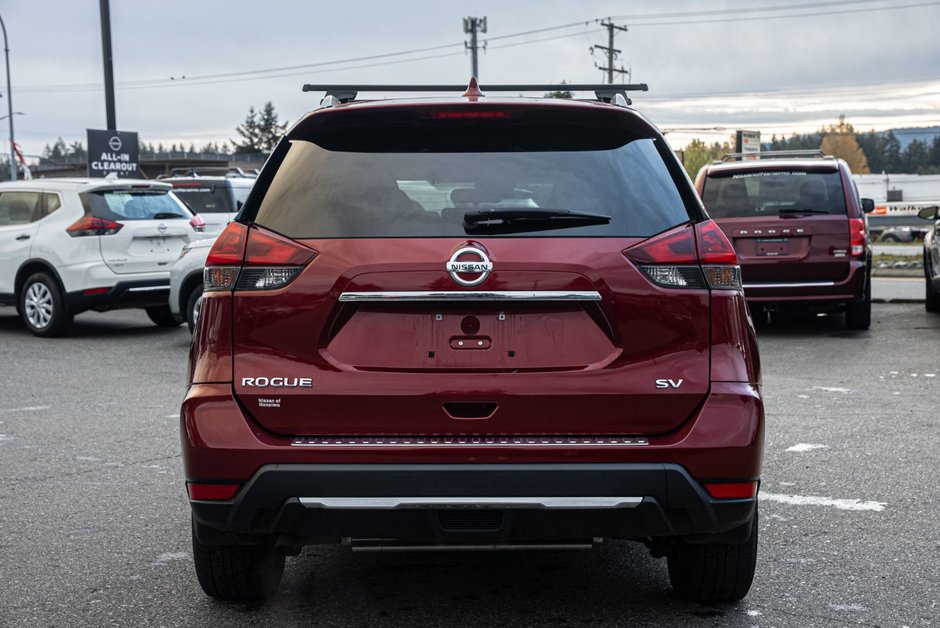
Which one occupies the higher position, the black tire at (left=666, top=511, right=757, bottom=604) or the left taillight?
the left taillight

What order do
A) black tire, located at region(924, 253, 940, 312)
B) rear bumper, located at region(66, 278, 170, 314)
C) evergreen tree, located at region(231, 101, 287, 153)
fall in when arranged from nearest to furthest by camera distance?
rear bumper, located at region(66, 278, 170, 314), black tire, located at region(924, 253, 940, 312), evergreen tree, located at region(231, 101, 287, 153)

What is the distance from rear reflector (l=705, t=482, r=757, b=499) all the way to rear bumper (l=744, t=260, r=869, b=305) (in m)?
9.64

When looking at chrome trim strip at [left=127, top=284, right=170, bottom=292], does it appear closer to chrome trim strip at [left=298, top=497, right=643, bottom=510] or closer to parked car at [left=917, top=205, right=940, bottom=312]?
parked car at [left=917, top=205, right=940, bottom=312]

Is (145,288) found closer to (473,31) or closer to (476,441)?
(476,441)

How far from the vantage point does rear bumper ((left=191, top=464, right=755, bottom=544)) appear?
360cm

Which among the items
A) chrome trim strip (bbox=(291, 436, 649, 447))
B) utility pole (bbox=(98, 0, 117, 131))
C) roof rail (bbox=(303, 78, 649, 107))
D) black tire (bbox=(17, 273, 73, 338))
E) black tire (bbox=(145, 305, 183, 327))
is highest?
utility pole (bbox=(98, 0, 117, 131))

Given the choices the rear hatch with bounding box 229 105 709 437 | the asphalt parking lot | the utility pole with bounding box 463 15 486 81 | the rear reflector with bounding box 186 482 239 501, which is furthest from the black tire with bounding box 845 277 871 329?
the utility pole with bounding box 463 15 486 81

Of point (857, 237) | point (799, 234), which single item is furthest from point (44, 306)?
point (857, 237)

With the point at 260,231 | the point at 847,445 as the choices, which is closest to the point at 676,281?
the point at 260,231

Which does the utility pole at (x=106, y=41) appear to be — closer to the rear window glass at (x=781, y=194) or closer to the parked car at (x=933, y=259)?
the rear window glass at (x=781, y=194)

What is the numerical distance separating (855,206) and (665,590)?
9.59 meters

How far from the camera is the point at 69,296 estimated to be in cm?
1402

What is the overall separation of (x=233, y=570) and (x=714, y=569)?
165cm

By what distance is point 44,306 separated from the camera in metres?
14.3
